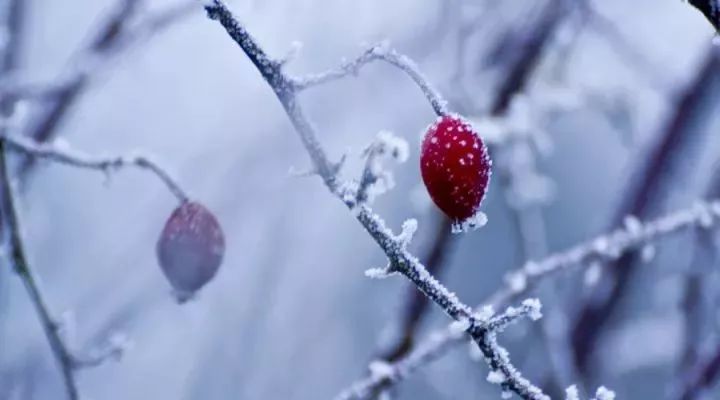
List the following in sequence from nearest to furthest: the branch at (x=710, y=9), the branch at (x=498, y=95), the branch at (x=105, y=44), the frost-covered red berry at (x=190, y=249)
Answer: the branch at (x=710, y=9) → the frost-covered red berry at (x=190, y=249) → the branch at (x=498, y=95) → the branch at (x=105, y=44)

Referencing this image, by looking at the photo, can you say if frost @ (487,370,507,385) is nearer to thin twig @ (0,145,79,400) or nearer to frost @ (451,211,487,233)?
frost @ (451,211,487,233)

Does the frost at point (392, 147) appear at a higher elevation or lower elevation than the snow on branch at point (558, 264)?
lower

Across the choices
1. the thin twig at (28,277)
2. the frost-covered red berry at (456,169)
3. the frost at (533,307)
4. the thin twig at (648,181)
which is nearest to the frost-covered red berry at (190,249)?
the thin twig at (28,277)

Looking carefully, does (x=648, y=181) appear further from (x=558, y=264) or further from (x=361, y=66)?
(x=361, y=66)

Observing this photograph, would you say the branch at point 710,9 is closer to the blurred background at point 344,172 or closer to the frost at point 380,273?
the blurred background at point 344,172

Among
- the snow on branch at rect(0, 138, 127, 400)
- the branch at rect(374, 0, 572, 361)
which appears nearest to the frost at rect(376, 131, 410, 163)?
the snow on branch at rect(0, 138, 127, 400)
